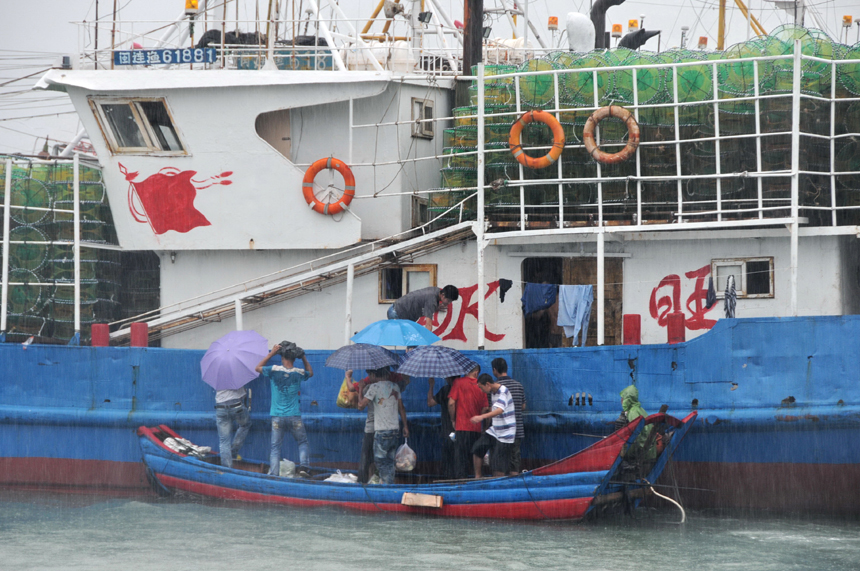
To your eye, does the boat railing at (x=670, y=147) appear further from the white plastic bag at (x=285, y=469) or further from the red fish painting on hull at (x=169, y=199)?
the white plastic bag at (x=285, y=469)

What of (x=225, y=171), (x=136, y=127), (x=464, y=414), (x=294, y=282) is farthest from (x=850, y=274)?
(x=136, y=127)

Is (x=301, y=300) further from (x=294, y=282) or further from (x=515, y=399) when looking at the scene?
(x=515, y=399)

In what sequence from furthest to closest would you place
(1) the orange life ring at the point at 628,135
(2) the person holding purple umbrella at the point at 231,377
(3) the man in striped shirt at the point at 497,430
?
(2) the person holding purple umbrella at the point at 231,377 → (1) the orange life ring at the point at 628,135 → (3) the man in striped shirt at the point at 497,430

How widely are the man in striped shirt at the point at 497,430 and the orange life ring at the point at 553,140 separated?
2.62 meters

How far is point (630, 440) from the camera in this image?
948 centimetres

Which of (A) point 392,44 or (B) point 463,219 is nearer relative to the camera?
(B) point 463,219

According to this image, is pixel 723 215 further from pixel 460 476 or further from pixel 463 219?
pixel 460 476

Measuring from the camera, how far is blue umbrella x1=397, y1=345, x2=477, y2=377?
33.1 ft

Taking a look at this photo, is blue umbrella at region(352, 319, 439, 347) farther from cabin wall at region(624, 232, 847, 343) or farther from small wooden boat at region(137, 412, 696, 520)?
cabin wall at region(624, 232, 847, 343)

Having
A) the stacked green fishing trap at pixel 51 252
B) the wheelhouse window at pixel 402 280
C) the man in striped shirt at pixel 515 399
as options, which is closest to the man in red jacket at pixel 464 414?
the man in striped shirt at pixel 515 399

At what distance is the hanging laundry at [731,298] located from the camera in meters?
10.8

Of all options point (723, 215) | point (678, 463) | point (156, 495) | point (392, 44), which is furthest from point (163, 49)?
point (678, 463)

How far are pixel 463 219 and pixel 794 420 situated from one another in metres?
4.66

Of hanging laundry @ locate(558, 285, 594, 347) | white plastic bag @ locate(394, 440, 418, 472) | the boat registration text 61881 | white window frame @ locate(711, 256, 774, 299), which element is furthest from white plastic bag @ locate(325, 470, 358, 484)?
the boat registration text 61881
